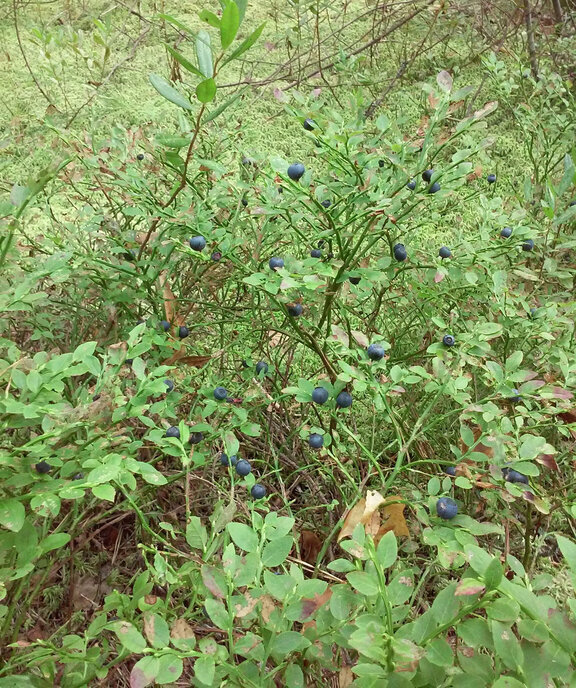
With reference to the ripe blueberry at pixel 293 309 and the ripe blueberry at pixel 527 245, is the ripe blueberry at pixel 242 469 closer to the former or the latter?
the ripe blueberry at pixel 293 309

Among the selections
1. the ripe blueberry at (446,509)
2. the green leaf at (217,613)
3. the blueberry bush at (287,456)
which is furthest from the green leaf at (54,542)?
the ripe blueberry at (446,509)

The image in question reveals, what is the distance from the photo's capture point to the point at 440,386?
0.83m

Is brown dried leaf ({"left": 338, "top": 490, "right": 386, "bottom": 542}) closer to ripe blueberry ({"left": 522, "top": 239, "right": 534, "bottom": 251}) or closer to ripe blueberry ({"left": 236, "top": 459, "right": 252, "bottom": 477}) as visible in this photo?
ripe blueberry ({"left": 236, "top": 459, "right": 252, "bottom": 477})

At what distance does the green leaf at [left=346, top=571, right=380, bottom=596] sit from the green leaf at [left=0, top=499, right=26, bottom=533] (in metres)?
0.35

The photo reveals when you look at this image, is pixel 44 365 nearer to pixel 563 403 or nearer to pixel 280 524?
pixel 280 524

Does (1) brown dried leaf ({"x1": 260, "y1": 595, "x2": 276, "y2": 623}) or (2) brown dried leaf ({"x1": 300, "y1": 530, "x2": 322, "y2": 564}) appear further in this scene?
(2) brown dried leaf ({"x1": 300, "y1": 530, "x2": 322, "y2": 564})

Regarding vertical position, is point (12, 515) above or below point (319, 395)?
below

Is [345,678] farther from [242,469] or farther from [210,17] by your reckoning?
[210,17]

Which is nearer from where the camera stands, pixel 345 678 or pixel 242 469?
pixel 345 678

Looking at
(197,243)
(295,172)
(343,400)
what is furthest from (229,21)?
(343,400)

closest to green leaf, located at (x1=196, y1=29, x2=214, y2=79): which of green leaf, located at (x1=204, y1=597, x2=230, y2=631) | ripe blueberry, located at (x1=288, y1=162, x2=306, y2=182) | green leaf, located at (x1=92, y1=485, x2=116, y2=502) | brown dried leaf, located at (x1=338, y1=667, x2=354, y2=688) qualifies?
ripe blueberry, located at (x1=288, y1=162, x2=306, y2=182)

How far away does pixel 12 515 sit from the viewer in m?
0.63

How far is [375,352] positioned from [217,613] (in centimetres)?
42

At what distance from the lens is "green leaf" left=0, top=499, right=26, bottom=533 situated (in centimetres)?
63
